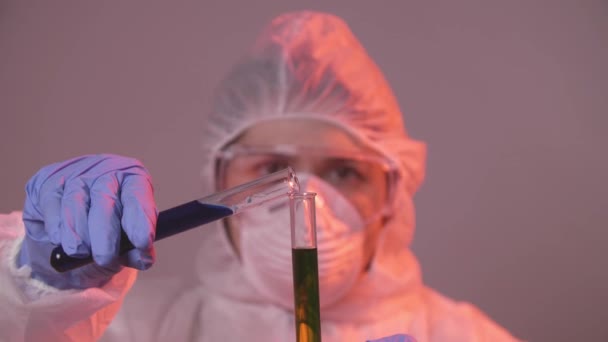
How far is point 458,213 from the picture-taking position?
1.99 meters

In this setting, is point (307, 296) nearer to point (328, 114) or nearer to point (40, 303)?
point (40, 303)

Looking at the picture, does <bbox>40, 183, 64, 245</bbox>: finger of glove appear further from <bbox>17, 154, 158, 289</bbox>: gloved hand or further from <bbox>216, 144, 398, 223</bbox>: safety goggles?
<bbox>216, 144, 398, 223</bbox>: safety goggles

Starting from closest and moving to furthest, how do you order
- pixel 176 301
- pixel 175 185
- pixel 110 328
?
pixel 110 328
pixel 176 301
pixel 175 185

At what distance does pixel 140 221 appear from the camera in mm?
817

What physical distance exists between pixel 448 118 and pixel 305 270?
133 cm

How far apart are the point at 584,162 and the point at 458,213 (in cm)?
46

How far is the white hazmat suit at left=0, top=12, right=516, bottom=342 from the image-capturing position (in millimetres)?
1600

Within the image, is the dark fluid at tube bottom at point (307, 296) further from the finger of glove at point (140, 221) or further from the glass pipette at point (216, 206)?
the finger of glove at point (140, 221)

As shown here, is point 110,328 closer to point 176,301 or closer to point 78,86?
point 176,301

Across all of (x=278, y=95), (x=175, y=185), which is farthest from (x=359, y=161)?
(x=175, y=185)

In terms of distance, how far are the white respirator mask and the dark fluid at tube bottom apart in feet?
2.32

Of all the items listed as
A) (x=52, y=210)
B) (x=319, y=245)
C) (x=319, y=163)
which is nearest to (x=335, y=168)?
(x=319, y=163)

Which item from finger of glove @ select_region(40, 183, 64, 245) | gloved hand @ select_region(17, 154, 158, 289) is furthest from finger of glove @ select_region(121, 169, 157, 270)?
finger of glove @ select_region(40, 183, 64, 245)

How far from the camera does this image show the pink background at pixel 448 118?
199 centimetres
